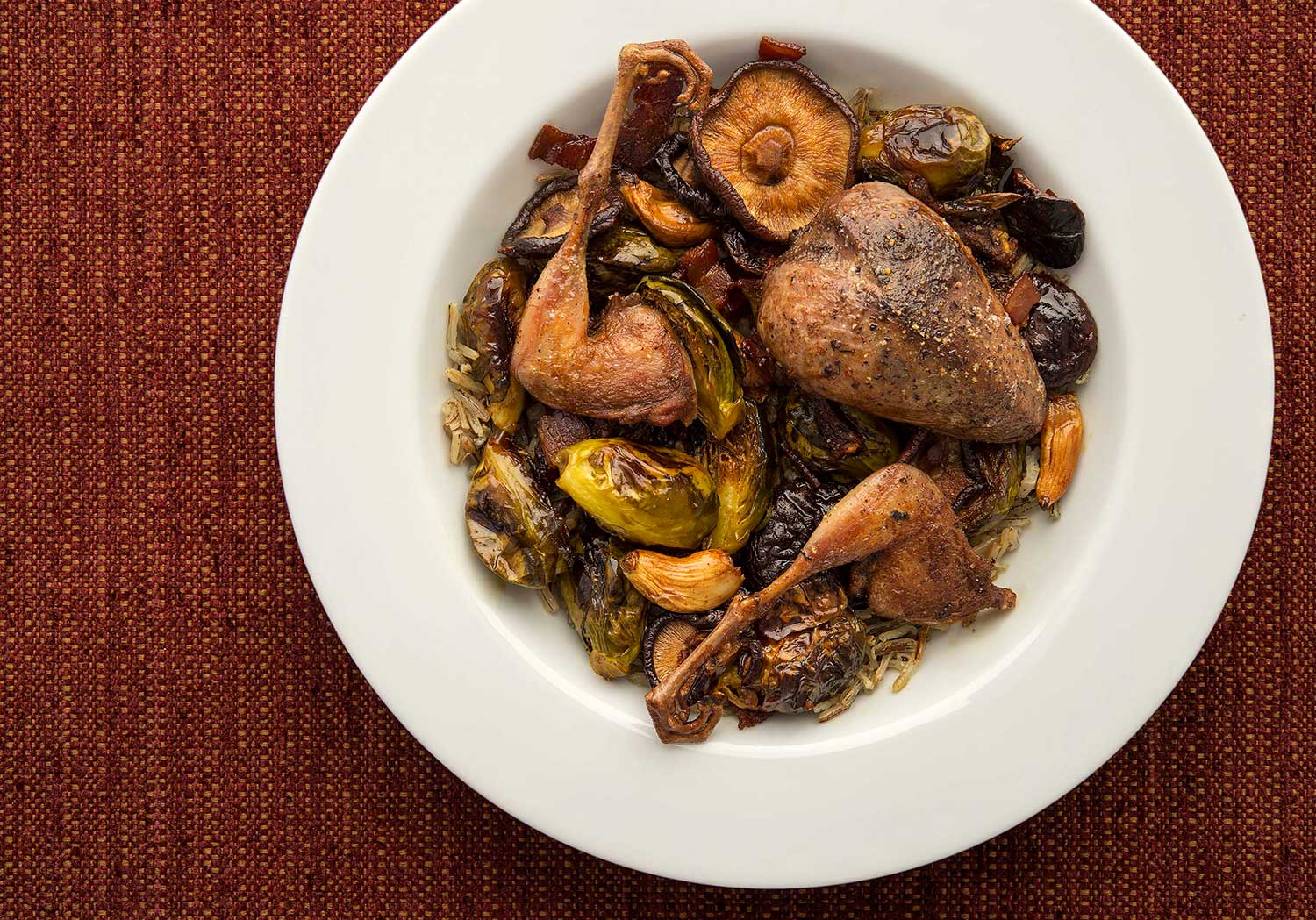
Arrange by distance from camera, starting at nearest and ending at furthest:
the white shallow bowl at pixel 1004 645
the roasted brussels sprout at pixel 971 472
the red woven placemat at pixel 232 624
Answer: the white shallow bowl at pixel 1004 645 → the roasted brussels sprout at pixel 971 472 → the red woven placemat at pixel 232 624

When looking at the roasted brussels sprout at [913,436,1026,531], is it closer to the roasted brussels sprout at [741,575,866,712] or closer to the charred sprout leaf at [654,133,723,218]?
the roasted brussels sprout at [741,575,866,712]

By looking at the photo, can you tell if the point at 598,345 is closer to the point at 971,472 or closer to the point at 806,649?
the point at 806,649

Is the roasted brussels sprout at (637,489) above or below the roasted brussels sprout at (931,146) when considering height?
below

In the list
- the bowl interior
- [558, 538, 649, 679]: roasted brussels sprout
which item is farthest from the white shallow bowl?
[558, 538, 649, 679]: roasted brussels sprout

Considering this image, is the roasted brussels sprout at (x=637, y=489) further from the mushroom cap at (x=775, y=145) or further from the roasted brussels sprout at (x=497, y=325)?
the mushroom cap at (x=775, y=145)

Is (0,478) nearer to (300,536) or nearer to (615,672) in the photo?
(300,536)

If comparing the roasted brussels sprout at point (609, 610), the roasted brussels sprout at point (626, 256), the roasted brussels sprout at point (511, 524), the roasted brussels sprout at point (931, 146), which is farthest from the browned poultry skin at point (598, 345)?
the roasted brussels sprout at point (931, 146)

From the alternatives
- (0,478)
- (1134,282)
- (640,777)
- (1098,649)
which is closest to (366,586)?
(640,777)
